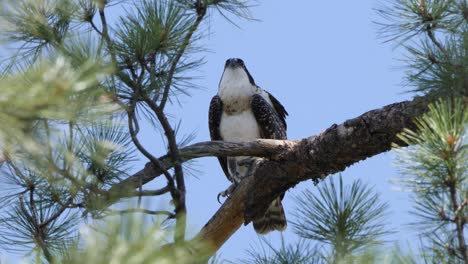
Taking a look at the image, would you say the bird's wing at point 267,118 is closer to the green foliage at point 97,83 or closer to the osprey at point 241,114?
the osprey at point 241,114

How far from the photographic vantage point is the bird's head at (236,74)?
6379mm

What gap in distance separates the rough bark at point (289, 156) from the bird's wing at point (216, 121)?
5.23 feet

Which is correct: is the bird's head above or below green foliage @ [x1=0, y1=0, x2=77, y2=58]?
above

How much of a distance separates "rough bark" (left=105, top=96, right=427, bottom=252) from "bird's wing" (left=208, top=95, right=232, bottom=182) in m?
1.59

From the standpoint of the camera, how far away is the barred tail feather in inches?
223

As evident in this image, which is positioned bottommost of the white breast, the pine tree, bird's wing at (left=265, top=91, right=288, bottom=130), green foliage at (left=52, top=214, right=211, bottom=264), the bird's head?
green foliage at (left=52, top=214, right=211, bottom=264)

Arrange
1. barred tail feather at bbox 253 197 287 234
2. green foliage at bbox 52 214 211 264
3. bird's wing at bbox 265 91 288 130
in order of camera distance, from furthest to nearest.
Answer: bird's wing at bbox 265 91 288 130 → barred tail feather at bbox 253 197 287 234 → green foliage at bbox 52 214 211 264

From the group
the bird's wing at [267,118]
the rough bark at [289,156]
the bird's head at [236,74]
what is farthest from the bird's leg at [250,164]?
the bird's head at [236,74]

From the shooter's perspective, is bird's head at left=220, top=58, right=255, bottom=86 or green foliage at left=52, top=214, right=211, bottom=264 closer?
green foliage at left=52, top=214, right=211, bottom=264

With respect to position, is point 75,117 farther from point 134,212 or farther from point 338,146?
point 338,146

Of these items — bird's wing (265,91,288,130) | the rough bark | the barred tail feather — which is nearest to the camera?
the rough bark

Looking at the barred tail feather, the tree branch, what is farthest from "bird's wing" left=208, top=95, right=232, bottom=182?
the tree branch

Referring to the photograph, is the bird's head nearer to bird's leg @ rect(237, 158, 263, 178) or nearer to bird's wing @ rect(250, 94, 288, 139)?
bird's wing @ rect(250, 94, 288, 139)

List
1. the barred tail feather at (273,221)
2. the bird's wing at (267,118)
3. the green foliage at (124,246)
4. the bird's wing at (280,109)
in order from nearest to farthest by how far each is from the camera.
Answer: the green foliage at (124,246), the barred tail feather at (273,221), the bird's wing at (267,118), the bird's wing at (280,109)
